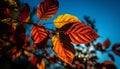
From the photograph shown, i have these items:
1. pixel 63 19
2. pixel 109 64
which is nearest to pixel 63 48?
pixel 63 19

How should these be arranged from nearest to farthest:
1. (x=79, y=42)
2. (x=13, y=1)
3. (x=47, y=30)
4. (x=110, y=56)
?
1. (x=79, y=42)
2. (x=47, y=30)
3. (x=13, y=1)
4. (x=110, y=56)

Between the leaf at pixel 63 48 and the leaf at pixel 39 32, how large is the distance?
0.27ft

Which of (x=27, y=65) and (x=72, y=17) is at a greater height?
(x=72, y=17)

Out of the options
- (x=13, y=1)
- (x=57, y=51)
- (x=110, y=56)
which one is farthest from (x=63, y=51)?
(x=110, y=56)

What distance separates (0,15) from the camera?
3.60 ft

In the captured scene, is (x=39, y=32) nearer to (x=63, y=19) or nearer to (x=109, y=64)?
(x=63, y=19)

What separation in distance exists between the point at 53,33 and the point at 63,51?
0.13m

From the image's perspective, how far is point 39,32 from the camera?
3.38ft

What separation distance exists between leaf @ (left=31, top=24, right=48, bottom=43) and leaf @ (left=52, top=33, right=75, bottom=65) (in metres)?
0.08

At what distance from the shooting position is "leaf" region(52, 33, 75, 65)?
35.7 inches

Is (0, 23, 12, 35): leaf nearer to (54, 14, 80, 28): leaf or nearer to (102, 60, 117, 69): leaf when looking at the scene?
(54, 14, 80, 28): leaf

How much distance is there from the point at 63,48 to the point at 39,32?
203mm

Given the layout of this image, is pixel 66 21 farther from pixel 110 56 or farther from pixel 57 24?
pixel 110 56

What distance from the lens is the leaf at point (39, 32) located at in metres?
1.01
